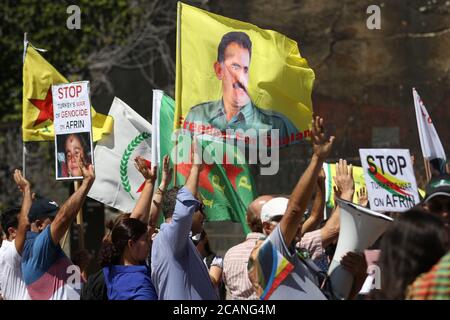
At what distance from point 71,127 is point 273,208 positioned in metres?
3.07

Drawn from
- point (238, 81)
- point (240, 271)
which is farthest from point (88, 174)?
point (238, 81)

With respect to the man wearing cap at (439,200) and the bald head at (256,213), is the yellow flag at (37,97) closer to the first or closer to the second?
the bald head at (256,213)

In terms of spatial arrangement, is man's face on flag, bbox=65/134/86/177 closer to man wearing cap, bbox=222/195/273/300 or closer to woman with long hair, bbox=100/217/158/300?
woman with long hair, bbox=100/217/158/300

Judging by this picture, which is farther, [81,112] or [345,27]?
[345,27]

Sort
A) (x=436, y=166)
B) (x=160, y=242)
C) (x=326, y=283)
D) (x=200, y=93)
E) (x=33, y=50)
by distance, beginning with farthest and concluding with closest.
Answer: (x=33, y=50) → (x=200, y=93) → (x=436, y=166) → (x=160, y=242) → (x=326, y=283)

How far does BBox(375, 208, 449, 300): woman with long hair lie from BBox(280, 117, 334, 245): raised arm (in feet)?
2.81

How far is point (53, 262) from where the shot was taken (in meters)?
6.43

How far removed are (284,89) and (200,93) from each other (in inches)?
26.0

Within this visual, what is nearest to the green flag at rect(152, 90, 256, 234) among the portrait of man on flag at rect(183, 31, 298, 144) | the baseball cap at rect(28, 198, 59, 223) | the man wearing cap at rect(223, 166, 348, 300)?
the portrait of man on flag at rect(183, 31, 298, 144)

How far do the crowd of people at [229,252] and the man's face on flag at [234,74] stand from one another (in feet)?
4.59

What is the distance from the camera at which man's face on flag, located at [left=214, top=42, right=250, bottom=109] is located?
28.5ft

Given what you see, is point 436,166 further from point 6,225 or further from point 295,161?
point 295,161

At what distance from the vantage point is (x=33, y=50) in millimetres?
9867

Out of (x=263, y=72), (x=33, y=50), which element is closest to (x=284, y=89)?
(x=263, y=72)
